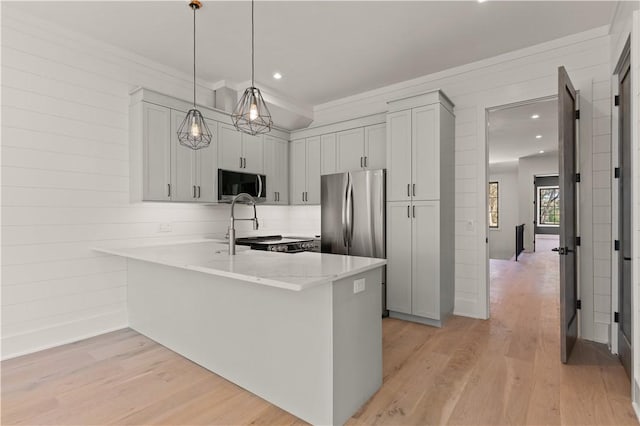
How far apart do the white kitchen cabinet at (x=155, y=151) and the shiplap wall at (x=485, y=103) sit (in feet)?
9.82

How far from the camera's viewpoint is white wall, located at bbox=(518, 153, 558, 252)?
9.82 metres

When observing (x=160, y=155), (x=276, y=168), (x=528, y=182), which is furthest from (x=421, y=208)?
(x=528, y=182)

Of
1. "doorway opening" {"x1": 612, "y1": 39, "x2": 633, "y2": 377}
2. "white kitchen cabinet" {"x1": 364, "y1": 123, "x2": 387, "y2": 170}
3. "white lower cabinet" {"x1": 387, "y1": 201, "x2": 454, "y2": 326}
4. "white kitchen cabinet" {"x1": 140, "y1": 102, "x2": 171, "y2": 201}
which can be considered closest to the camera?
"doorway opening" {"x1": 612, "y1": 39, "x2": 633, "y2": 377}

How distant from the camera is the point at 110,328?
3.51 m

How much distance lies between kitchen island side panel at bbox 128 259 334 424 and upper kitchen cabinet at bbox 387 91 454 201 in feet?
7.26

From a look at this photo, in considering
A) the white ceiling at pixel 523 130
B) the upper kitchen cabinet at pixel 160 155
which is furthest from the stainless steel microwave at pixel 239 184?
the white ceiling at pixel 523 130

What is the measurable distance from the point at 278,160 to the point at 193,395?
3.49 m

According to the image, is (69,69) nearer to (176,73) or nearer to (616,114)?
(176,73)

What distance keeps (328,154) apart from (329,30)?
1855 millimetres

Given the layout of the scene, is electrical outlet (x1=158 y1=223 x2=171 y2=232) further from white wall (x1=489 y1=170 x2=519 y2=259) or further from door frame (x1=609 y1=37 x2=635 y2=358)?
white wall (x1=489 y1=170 x2=519 y2=259)

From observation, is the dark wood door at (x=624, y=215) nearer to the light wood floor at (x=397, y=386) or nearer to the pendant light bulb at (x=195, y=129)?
the light wood floor at (x=397, y=386)

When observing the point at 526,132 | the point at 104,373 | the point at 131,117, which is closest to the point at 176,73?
the point at 131,117

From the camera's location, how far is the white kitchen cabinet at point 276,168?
16.2 ft

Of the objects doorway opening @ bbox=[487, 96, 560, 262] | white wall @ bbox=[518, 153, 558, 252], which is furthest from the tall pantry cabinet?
white wall @ bbox=[518, 153, 558, 252]
